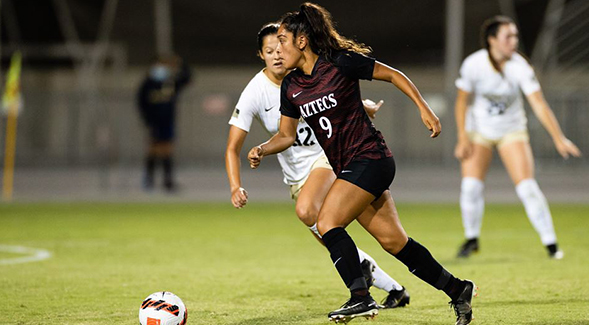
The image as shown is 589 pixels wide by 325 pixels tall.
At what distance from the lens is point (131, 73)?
2648 centimetres

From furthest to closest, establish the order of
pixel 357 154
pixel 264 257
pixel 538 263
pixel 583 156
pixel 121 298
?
pixel 583 156
pixel 264 257
pixel 538 263
pixel 121 298
pixel 357 154

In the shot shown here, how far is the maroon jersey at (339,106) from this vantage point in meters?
6.13

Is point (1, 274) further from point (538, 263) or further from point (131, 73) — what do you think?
point (131, 73)

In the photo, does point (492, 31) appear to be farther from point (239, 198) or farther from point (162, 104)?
point (162, 104)

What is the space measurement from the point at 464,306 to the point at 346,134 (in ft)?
4.48

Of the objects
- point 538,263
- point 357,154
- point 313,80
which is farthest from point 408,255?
point 538,263

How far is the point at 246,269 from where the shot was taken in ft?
30.9

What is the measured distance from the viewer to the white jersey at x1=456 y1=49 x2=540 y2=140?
10094 mm

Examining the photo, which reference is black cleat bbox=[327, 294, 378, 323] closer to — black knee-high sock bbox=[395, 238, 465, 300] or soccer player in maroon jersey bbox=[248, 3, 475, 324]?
soccer player in maroon jersey bbox=[248, 3, 475, 324]

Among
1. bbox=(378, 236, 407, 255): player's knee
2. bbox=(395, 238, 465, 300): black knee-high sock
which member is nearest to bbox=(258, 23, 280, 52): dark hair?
bbox=(378, 236, 407, 255): player's knee

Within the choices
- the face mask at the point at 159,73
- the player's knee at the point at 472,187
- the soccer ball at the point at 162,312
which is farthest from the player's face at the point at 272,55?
the face mask at the point at 159,73

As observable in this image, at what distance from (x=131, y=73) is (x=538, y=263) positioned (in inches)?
729

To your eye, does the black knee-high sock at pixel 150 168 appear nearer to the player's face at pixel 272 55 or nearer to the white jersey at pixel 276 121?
the white jersey at pixel 276 121

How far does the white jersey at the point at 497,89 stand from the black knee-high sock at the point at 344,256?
450 cm
